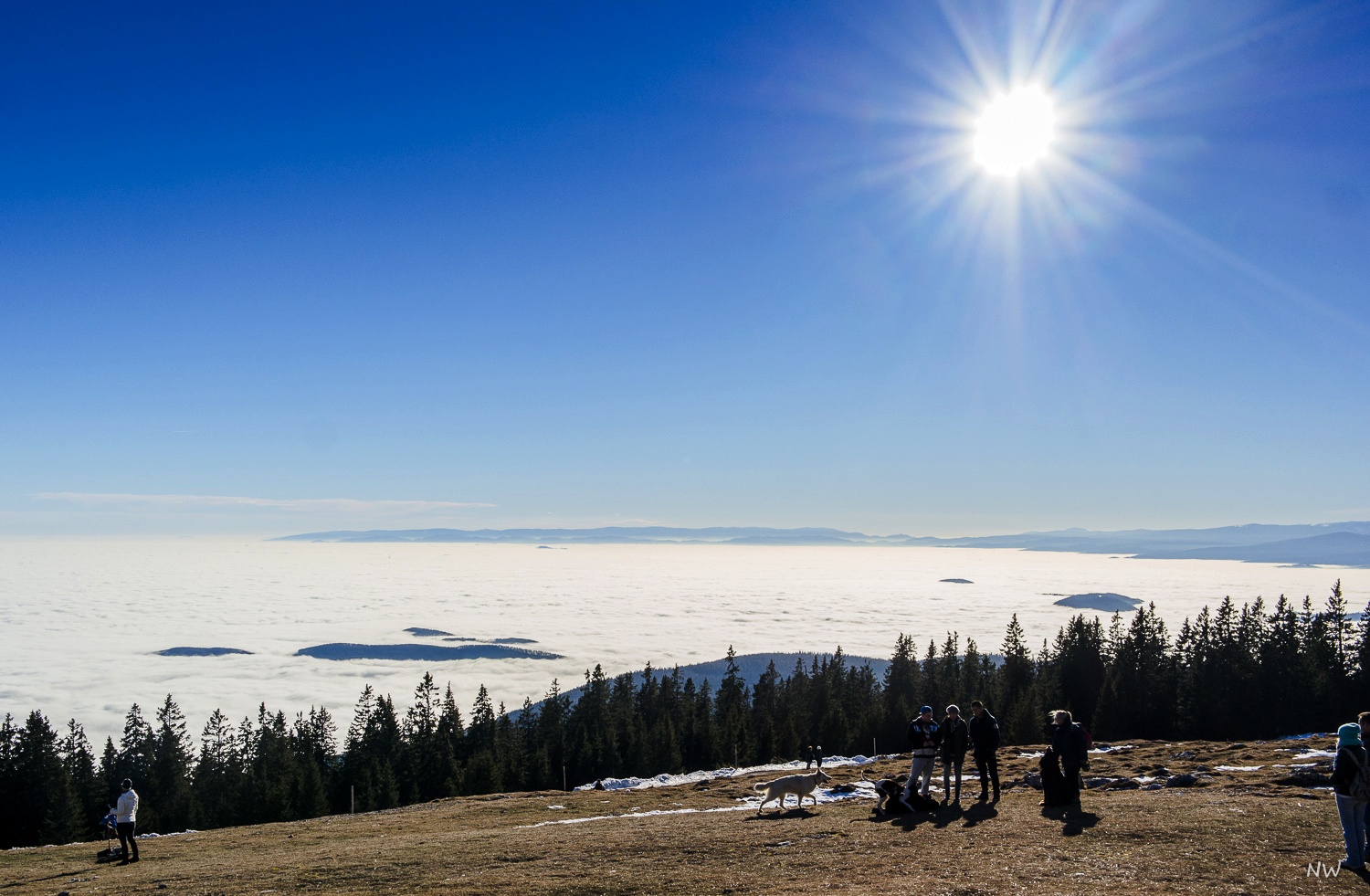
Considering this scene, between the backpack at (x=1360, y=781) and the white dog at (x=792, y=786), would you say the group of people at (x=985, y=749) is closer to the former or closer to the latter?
the white dog at (x=792, y=786)

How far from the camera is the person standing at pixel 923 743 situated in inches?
803

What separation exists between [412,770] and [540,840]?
221ft

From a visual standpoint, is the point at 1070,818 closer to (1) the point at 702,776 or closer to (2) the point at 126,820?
(1) the point at 702,776

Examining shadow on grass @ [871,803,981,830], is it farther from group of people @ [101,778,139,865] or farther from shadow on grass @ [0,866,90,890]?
shadow on grass @ [0,866,90,890]

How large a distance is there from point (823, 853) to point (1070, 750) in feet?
24.1

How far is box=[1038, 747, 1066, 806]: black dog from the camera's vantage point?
19.5 metres

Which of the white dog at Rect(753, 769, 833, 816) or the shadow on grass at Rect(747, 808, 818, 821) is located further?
the white dog at Rect(753, 769, 833, 816)

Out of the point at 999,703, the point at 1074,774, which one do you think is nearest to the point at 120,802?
the point at 1074,774

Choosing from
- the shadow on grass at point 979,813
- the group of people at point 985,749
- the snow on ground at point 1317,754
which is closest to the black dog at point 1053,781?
the group of people at point 985,749

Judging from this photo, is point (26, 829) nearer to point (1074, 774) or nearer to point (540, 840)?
point (540, 840)

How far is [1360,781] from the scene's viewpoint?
12.9m

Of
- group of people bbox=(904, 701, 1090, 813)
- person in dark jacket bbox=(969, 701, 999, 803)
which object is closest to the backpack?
group of people bbox=(904, 701, 1090, 813)

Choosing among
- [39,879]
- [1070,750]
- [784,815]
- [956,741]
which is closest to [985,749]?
[956,741]

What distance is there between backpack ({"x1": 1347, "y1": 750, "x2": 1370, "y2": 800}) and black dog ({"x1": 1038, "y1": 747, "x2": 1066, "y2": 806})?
7.29 m
